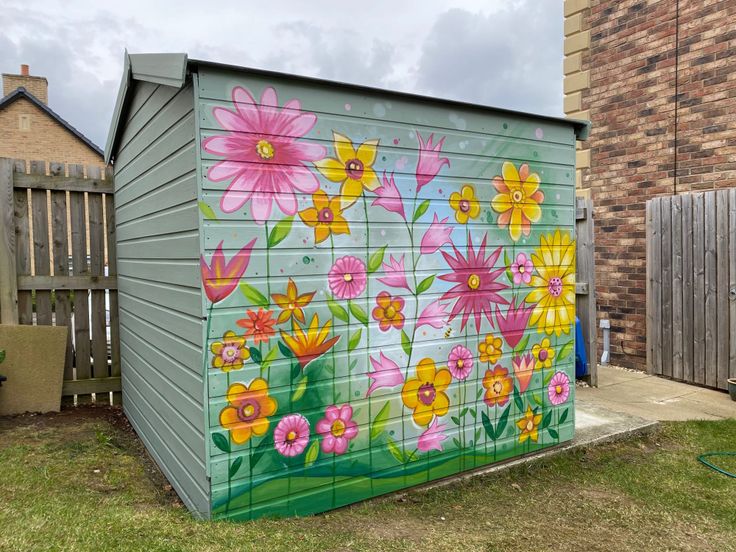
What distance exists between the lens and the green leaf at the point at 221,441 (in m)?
2.87

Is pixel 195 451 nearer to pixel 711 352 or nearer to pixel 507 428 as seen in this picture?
pixel 507 428

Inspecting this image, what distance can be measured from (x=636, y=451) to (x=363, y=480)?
2487 mm

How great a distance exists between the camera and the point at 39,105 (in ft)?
75.4

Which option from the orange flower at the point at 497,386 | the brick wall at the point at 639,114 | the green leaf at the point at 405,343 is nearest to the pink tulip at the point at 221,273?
the green leaf at the point at 405,343

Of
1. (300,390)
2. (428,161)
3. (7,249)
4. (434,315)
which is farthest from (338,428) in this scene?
(7,249)

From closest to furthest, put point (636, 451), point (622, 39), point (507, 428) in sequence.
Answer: point (507, 428), point (636, 451), point (622, 39)

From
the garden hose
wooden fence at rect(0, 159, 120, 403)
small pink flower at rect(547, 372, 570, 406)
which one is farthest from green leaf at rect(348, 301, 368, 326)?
wooden fence at rect(0, 159, 120, 403)

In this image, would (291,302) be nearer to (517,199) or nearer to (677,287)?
(517,199)

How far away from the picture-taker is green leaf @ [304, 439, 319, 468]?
318cm

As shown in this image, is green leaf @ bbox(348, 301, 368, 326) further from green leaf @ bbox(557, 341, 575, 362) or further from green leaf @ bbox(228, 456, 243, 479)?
green leaf @ bbox(557, 341, 575, 362)

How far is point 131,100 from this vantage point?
416 cm

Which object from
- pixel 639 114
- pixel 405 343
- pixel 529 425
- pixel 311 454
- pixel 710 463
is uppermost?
pixel 639 114

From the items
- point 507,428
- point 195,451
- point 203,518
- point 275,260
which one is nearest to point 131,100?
point 275,260

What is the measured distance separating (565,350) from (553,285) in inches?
21.2
